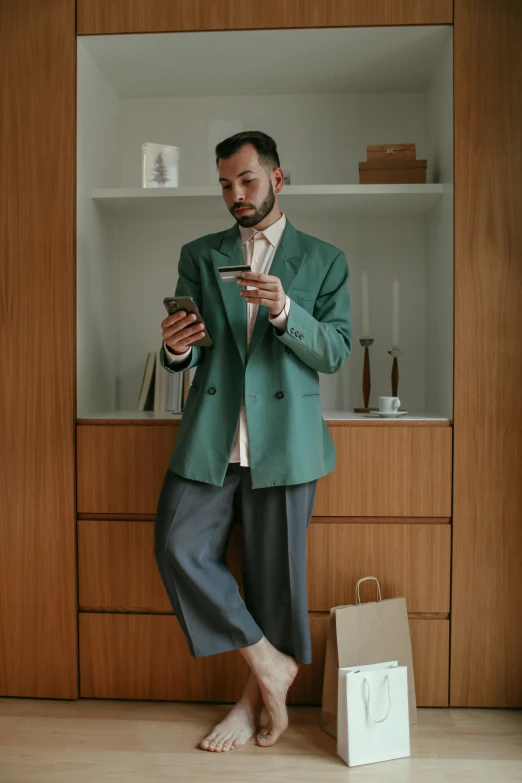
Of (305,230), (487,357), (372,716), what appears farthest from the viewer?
(305,230)

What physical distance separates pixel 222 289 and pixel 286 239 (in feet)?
0.73

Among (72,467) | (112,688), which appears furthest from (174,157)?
(112,688)

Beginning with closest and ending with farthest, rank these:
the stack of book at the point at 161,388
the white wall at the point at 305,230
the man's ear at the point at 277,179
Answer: the man's ear at the point at 277,179 < the stack of book at the point at 161,388 < the white wall at the point at 305,230

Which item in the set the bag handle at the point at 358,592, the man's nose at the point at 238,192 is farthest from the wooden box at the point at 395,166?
the bag handle at the point at 358,592

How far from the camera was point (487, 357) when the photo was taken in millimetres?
1965

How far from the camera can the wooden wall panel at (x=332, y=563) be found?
199 cm

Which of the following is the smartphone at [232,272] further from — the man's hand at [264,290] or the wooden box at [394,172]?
the wooden box at [394,172]

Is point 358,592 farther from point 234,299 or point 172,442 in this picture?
point 234,299

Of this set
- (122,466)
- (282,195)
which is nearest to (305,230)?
(282,195)

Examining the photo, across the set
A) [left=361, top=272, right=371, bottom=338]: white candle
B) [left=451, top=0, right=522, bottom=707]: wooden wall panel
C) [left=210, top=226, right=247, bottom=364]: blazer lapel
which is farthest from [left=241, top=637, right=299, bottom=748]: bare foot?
[left=361, top=272, right=371, bottom=338]: white candle

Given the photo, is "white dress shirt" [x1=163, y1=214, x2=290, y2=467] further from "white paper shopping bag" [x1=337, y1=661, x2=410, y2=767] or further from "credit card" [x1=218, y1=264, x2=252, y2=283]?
"white paper shopping bag" [x1=337, y1=661, x2=410, y2=767]

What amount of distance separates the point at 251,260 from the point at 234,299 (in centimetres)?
14

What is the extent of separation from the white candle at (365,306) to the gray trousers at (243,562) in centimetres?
67

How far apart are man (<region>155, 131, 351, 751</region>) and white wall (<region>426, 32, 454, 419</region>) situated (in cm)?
40
